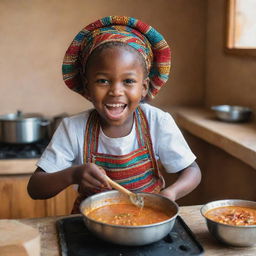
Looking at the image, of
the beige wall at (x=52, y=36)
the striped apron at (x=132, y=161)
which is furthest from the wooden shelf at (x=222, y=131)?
the striped apron at (x=132, y=161)

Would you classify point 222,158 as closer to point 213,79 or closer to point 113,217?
point 213,79

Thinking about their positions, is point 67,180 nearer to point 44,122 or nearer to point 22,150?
point 22,150

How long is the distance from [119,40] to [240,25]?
1.42 metres

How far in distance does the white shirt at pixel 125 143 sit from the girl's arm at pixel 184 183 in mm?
27

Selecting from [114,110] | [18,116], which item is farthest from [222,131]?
[18,116]

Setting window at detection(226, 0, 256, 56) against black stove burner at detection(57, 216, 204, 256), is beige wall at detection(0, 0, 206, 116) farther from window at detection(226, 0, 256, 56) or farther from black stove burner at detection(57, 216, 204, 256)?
black stove burner at detection(57, 216, 204, 256)

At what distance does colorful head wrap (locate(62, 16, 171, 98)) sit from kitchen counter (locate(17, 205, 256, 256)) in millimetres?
495

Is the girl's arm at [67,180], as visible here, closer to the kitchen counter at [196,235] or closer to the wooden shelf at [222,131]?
the kitchen counter at [196,235]

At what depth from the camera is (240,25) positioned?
2404mm

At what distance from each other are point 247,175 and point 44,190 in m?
1.37

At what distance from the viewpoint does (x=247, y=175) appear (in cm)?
225

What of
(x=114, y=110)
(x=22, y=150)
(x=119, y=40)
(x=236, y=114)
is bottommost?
(x=22, y=150)

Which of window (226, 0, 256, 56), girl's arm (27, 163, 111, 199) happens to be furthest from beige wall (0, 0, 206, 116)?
girl's arm (27, 163, 111, 199)

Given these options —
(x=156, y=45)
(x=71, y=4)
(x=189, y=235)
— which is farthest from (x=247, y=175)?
(x=71, y=4)
